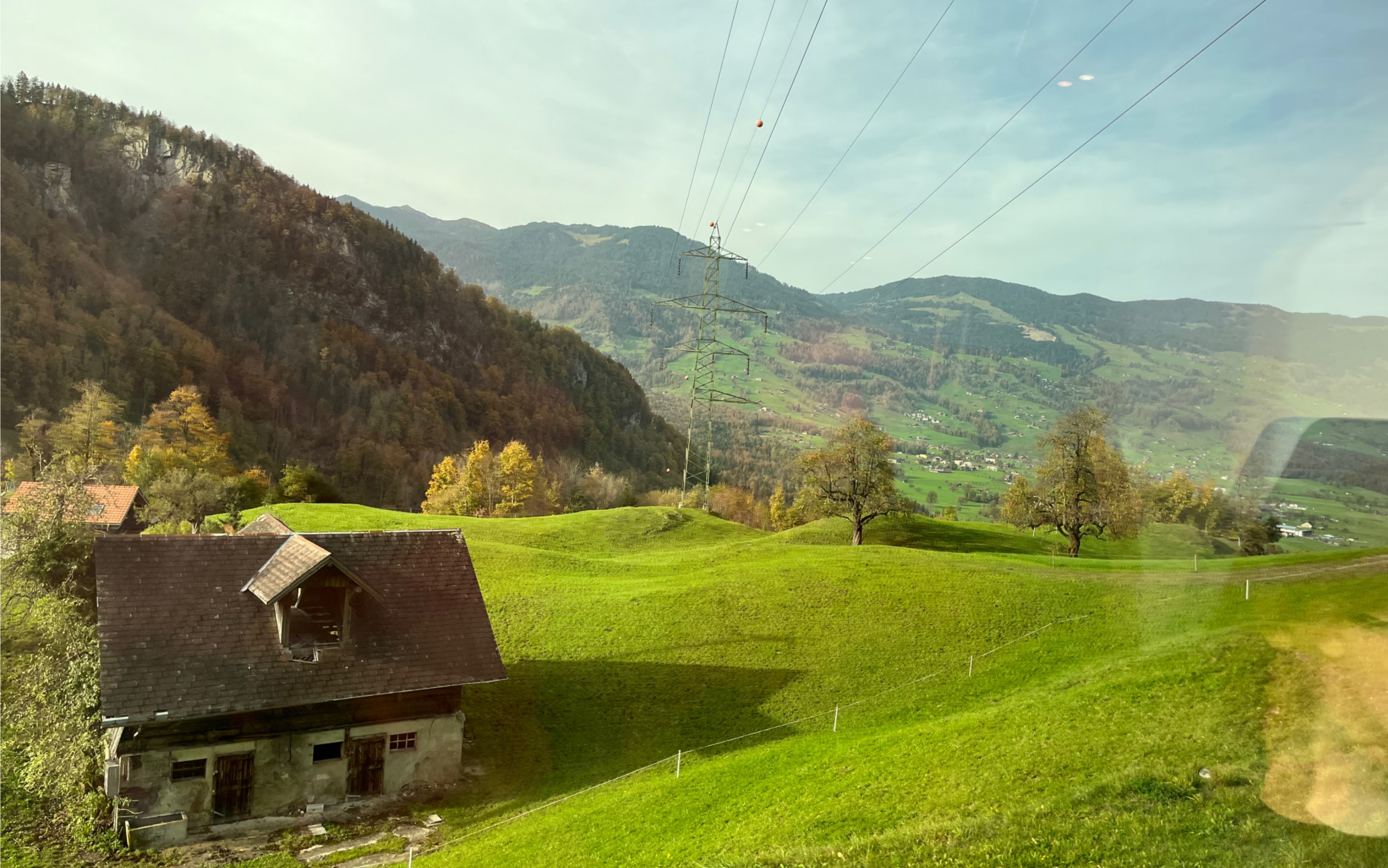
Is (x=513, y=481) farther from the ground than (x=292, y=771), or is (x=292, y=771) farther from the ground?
(x=513, y=481)

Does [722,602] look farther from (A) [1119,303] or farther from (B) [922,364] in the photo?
(B) [922,364]

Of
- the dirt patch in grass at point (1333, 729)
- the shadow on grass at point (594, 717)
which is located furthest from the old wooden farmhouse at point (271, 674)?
the dirt patch in grass at point (1333, 729)

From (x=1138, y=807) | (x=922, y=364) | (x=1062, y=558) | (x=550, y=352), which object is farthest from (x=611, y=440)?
(x=1138, y=807)

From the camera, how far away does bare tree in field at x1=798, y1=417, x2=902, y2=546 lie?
55.1m

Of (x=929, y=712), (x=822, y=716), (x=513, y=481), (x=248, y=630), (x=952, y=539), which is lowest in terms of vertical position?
(x=822, y=716)

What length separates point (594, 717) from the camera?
2755 centimetres

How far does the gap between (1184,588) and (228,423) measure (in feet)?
438

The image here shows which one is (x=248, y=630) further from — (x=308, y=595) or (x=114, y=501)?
(x=114, y=501)

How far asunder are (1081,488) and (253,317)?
18012 cm

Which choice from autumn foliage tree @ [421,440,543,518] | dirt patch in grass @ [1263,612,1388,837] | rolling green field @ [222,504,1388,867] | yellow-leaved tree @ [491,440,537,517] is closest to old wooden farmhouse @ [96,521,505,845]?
rolling green field @ [222,504,1388,867]

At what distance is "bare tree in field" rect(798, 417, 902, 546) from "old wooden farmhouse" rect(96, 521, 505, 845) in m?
35.2

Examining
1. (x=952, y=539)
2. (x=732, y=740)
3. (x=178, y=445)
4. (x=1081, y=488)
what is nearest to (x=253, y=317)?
(x=178, y=445)

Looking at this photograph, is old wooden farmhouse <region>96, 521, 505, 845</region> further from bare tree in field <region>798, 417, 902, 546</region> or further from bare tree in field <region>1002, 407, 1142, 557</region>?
bare tree in field <region>798, 417, 902, 546</region>

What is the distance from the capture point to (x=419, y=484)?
407 feet
